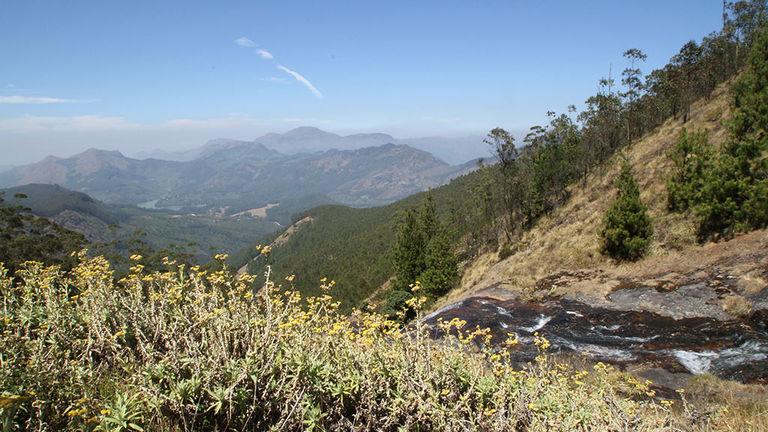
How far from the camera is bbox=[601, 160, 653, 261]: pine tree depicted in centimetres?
2286

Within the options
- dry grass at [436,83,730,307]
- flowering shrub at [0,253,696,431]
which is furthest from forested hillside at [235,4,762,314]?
flowering shrub at [0,253,696,431]

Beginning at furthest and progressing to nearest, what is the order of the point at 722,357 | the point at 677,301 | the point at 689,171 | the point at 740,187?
the point at 689,171 → the point at 740,187 → the point at 677,301 → the point at 722,357

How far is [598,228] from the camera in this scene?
27.1 metres

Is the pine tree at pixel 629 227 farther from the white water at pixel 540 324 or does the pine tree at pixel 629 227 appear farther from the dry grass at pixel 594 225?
the white water at pixel 540 324

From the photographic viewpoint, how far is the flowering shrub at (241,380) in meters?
3.33

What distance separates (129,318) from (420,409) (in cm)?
367

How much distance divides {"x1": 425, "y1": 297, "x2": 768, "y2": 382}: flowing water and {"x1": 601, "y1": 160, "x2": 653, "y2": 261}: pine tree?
5.52m

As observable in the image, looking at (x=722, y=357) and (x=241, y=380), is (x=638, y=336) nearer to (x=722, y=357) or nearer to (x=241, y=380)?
(x=722, y=357)

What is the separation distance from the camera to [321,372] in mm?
3852

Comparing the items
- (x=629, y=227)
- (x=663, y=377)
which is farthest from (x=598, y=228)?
(x=663, y=377)

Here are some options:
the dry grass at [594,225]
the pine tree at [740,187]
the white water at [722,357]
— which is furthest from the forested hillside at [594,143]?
the white water at [722,357]

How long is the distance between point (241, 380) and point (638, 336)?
16960 mm

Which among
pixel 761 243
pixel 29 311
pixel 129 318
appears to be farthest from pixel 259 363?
pixel 761 243

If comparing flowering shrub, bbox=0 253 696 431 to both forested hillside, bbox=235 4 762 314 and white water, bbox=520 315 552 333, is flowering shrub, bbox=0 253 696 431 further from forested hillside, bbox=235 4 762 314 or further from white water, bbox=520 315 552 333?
forested hillside, bbox=235 4 762 314
